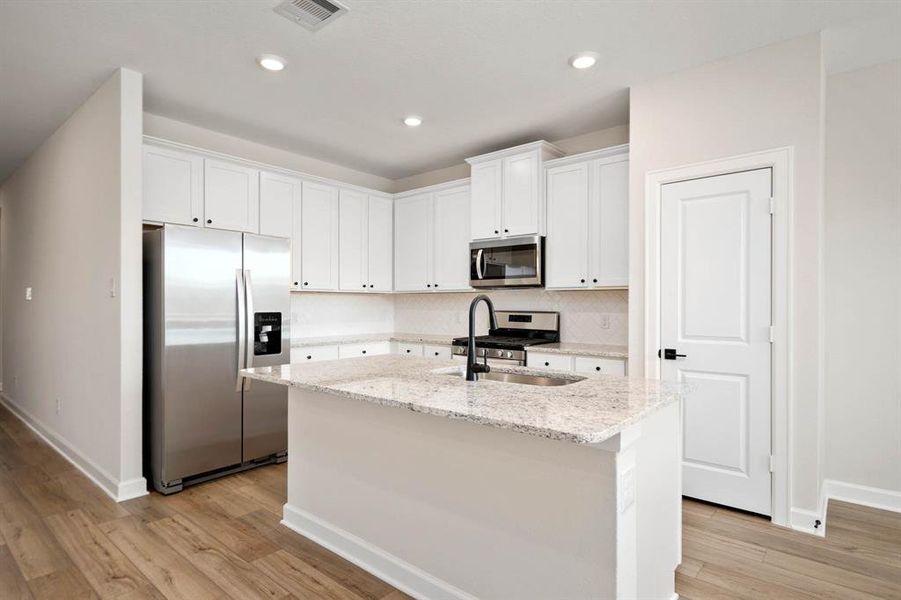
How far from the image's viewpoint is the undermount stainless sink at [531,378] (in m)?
2.28

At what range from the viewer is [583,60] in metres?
2.92

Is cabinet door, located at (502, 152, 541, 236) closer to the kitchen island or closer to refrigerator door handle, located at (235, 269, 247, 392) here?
the kitchen island

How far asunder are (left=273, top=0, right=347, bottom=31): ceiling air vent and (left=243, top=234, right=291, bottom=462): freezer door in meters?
1.65

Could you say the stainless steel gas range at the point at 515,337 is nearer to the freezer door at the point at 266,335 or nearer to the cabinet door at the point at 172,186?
the freezer door at the point at 266,335

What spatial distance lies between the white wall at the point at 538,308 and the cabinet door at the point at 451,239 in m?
0.31

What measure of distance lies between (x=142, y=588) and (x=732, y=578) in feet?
8.41

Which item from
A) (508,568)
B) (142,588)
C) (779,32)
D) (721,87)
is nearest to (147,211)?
(142,588)

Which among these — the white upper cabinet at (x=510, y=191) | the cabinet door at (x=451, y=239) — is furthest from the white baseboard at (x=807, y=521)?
the cabinet door at (x=451, y=239)

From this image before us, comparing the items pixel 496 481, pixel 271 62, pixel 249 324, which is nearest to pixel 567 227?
pixel 271 62

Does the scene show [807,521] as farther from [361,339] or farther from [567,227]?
[361,339]

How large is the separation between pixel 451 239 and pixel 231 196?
6.52ft

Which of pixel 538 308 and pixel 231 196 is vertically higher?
pixel 231 196

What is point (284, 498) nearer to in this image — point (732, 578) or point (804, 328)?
point (732, 578)

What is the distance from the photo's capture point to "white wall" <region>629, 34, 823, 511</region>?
2.67m
